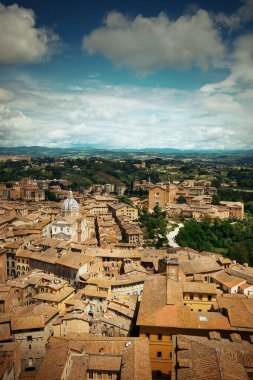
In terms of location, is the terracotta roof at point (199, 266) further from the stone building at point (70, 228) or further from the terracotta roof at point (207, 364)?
the stone building at point (70, 228)

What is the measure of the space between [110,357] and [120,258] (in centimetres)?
1793

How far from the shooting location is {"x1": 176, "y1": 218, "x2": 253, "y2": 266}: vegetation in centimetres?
5391

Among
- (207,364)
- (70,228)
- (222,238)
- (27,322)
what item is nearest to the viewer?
(207,364)

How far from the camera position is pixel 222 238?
2496 inches

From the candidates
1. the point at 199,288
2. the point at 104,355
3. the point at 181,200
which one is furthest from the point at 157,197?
the point at 104,355

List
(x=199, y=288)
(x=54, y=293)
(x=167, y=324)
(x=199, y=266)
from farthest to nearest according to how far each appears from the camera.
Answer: (x=199, y=266), (x=54, y=293), (x=199, y=288), (x=167, y=324)

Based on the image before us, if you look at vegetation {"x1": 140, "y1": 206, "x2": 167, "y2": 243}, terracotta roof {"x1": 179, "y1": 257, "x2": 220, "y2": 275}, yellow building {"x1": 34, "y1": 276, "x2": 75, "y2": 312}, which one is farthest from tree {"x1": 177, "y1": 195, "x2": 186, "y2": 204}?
yellow building {"x1": 34, "y1": 276, "x2": 75, "y2": 312}

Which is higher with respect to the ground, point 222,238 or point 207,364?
point 207,364

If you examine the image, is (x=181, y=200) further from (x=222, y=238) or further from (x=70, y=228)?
(x=70, y=228)

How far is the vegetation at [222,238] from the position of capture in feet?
177

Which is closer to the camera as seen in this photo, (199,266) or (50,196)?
(199,266)

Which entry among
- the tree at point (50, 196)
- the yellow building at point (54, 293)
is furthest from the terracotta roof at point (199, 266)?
the tree at point (50, 196)

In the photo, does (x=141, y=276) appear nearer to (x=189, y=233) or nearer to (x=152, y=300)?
(x=152, y=300)

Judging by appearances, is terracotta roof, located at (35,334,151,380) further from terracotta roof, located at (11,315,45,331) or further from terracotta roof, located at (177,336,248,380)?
terracotta roof, located at (177,336,248,380)
